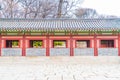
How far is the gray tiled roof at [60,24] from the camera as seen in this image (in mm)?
17516

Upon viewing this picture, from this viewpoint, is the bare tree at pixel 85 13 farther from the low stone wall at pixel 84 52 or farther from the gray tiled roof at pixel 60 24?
the low stone wall at pixel 84 52

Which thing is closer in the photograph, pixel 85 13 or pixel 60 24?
pixel 60 24

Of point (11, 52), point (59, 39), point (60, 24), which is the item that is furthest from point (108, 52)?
point (11, 52)

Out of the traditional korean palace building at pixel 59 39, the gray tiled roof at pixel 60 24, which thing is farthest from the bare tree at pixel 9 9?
the traditional korean palace building at pixel 59 39

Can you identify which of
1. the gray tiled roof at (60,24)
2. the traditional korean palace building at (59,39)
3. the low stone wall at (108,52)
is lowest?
the low stone wall at (108,52)

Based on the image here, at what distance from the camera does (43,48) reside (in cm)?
1803

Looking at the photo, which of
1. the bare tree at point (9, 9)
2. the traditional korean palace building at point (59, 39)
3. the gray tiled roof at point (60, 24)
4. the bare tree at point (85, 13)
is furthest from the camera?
the bare tree at point (85, 13)

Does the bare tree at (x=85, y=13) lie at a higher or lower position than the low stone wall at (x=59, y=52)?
higher

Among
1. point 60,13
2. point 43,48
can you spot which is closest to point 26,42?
point 43,48

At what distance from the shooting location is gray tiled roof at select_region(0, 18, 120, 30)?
17.5m

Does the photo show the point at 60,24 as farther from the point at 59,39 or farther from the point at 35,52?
the point at 35,52

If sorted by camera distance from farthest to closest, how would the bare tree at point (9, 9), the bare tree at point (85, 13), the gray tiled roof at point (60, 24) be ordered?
the bare tree at point (85, 13), the bare tree at point (9, 9), the gray tiled roof at point (60, 24)

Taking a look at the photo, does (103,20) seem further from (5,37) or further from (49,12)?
(49,12)

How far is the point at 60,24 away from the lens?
19.5 m
